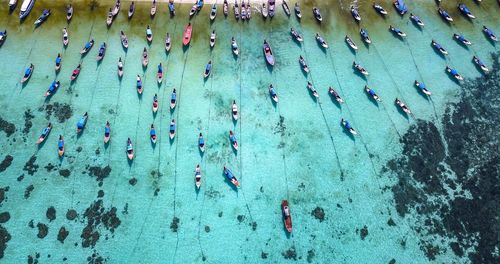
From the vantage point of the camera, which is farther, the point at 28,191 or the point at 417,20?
the point at 417,20

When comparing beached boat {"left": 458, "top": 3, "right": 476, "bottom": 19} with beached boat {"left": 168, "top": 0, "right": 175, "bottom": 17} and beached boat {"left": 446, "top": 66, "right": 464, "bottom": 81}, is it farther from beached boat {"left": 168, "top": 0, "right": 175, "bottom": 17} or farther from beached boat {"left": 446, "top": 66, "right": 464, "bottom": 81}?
beached boat {"left": 168, "top": 0, "right": 175, "bottom": 17}

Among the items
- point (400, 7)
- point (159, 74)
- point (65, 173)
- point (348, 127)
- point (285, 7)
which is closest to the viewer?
point (65, 173)

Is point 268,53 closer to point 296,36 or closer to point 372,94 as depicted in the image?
point 296,36

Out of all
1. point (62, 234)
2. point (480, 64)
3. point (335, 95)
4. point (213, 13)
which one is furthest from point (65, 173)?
point (480, 64)

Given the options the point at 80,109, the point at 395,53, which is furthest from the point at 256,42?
the point at 80,109

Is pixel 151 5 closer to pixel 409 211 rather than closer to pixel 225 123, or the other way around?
pixel 225 123

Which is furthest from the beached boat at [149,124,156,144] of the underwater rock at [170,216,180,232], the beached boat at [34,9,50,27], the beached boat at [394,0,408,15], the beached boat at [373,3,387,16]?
the beached boat at [394,0,408,15]
